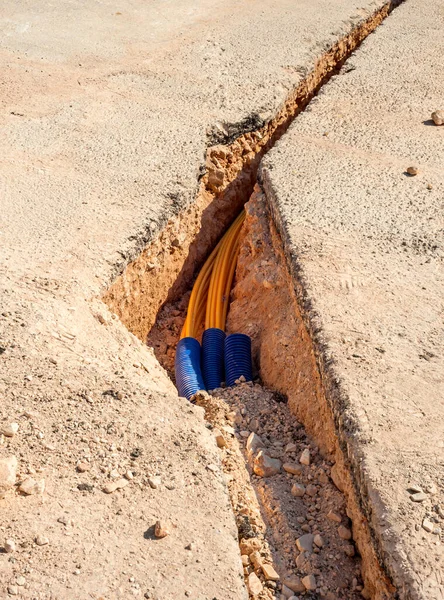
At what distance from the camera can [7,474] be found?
247 centimetres

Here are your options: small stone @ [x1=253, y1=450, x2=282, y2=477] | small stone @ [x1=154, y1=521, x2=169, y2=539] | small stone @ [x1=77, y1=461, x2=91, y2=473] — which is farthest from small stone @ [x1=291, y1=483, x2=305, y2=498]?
small stone @ [x1=77, y1=461, x2=91, y2=473]

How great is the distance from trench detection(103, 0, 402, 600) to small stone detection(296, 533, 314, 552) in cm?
1

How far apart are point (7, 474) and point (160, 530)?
54 centimetres

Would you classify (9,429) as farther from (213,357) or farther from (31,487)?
(213,357)

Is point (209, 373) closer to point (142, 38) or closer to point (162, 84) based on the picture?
point (162, 84)

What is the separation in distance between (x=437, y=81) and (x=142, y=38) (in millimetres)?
2348

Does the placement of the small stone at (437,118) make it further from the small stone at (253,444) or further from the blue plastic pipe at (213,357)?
the small stone at (253,444)

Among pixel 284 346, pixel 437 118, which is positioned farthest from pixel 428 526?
pixel 437 118

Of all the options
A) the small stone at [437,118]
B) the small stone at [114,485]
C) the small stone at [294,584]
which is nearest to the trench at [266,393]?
the small stone at [294,584]

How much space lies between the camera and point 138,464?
2.68 m

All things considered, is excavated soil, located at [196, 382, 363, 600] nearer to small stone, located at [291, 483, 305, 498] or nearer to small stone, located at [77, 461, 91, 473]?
small stone, located at [291, 483, 305, 498]

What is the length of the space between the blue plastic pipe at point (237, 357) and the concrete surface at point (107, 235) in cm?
34

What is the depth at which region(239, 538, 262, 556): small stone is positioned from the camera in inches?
104

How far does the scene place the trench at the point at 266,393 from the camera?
8.66 feet
